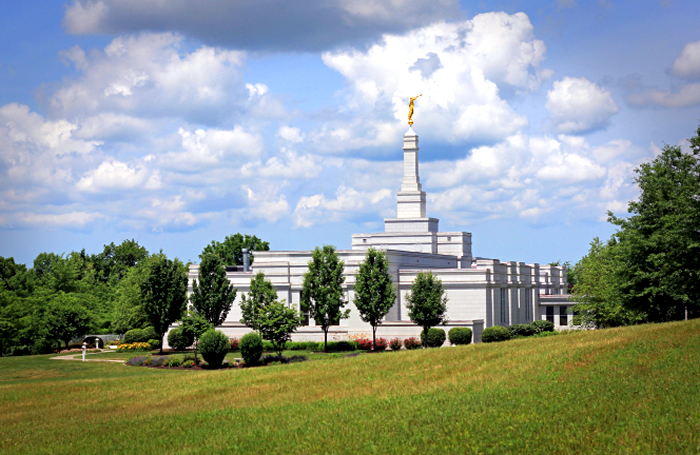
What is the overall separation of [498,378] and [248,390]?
9261mm

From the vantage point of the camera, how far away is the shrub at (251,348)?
38.7 m

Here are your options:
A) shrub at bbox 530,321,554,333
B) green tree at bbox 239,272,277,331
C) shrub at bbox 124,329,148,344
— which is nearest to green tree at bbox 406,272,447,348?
green tree at bbox 239,272,277,331

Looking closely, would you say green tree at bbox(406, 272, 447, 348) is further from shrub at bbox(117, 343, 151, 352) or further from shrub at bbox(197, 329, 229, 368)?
shrub at bbox(117, 343, 151, 352)

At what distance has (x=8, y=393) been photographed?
27.7 meters

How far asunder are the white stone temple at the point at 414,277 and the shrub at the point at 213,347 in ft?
53.3

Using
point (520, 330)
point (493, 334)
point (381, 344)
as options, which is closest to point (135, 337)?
point (381, 344)

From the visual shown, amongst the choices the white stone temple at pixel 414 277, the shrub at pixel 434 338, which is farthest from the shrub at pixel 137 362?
the shrub at pixel 434 338

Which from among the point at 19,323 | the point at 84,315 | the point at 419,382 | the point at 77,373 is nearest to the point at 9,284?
the point at 19,323

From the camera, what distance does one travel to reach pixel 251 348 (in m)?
38.7

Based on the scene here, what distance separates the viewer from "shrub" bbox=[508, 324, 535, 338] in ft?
194

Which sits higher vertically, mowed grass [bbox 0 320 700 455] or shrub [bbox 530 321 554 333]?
mowed grass [bbox 0 320 700 455]

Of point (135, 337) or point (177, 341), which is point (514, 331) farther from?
point (135, 337)

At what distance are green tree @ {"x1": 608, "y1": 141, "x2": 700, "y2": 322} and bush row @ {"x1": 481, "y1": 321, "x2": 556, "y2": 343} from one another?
11894 mm

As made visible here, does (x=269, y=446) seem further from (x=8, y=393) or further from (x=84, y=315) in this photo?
(x=84, y=315)
